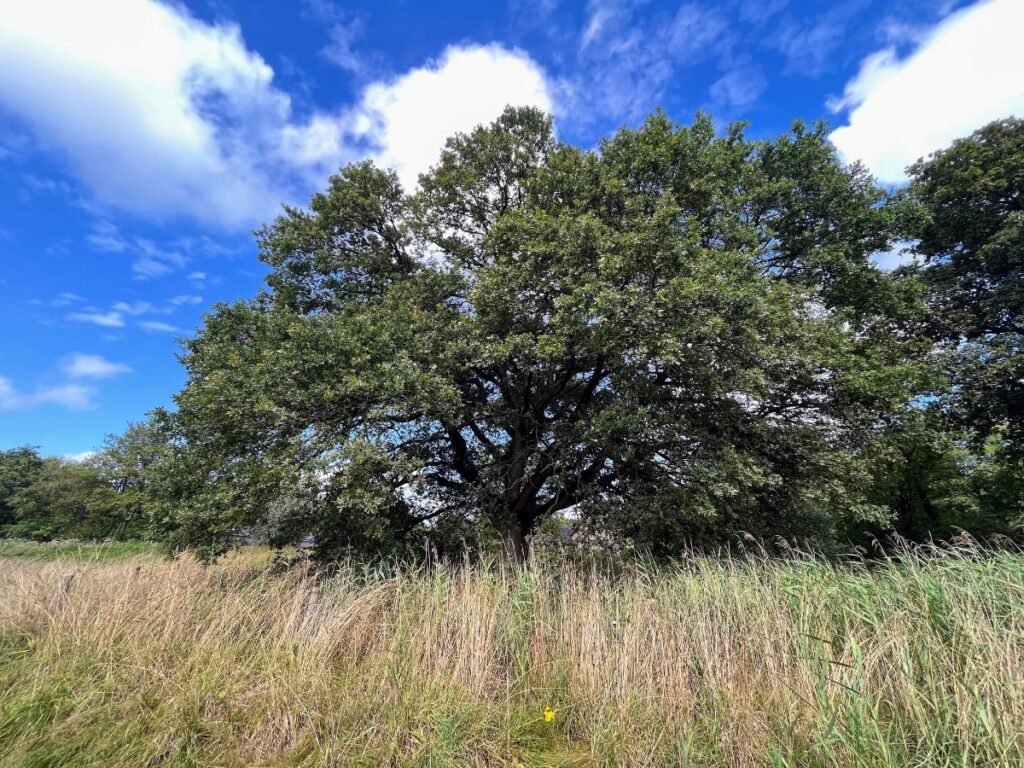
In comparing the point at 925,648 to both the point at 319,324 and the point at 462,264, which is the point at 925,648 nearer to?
the point at 319,324

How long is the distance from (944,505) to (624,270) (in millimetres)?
18821

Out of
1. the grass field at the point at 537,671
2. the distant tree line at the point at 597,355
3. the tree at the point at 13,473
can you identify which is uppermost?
the tree at the point at 13,473

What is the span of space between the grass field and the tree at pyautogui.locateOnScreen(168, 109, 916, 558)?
2.55 m

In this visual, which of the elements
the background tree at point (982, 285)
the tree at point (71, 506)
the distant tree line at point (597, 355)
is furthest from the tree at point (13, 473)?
the background tree at point (982, 285)

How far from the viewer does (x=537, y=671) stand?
12.1 ft

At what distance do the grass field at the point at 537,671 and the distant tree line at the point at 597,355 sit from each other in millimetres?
2520

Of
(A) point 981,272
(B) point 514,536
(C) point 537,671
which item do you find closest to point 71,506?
(B) point 514,536

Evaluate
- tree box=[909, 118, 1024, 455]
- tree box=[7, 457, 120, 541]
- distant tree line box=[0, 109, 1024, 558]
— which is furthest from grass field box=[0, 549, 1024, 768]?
tree box=[7, 457, 120, 541]

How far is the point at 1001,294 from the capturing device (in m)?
10.9

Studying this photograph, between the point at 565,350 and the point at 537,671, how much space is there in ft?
15.3

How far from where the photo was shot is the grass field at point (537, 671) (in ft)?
8.05

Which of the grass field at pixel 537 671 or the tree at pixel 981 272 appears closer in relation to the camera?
the grass field at pixel 537 671

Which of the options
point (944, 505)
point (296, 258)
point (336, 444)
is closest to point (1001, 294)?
point (944, 505)

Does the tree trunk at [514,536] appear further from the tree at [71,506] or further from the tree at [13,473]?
the tree at [13,473]
